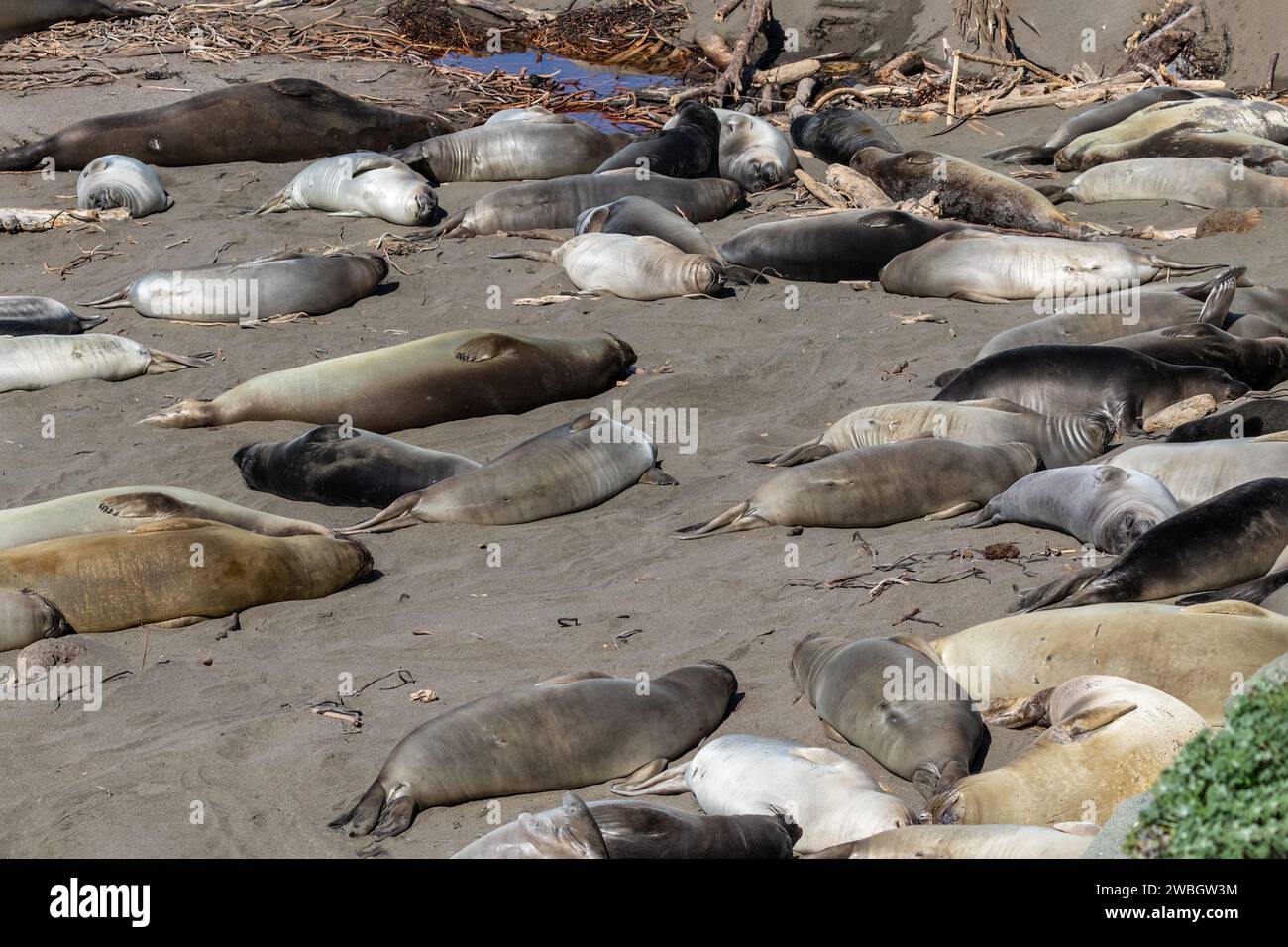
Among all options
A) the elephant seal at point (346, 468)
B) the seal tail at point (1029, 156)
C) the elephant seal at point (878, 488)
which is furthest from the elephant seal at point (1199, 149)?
the elephant seal at point (346, 468)

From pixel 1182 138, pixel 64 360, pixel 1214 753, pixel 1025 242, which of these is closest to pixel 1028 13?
pixel 1182 138

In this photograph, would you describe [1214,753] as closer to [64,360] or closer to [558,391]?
[558,391]

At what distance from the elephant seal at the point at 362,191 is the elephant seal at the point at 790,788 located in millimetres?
7251

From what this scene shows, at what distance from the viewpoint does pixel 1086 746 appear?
3160 mm

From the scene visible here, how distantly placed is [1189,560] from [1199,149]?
6.70m

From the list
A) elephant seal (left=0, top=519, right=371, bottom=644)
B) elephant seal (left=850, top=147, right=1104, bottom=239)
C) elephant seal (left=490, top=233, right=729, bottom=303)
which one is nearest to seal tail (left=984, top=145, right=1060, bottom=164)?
elephant seal (left=850, top=147, right=1104, bottom=239)

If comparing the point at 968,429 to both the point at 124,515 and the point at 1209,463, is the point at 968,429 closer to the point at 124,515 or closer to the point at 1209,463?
the point at 1209,463

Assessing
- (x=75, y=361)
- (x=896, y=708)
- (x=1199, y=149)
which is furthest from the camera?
(x=1199, y=149)

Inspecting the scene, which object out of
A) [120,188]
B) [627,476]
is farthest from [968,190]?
[120,188]

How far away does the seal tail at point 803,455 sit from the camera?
6.02m

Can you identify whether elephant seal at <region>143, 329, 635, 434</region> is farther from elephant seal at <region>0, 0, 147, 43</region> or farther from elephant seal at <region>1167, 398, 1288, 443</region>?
elephant seal at <region>0, 0, 147, 43</region>

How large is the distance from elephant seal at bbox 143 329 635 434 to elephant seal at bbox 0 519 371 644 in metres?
1.75

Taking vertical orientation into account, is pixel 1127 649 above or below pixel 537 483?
above

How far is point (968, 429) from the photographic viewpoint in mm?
5875
